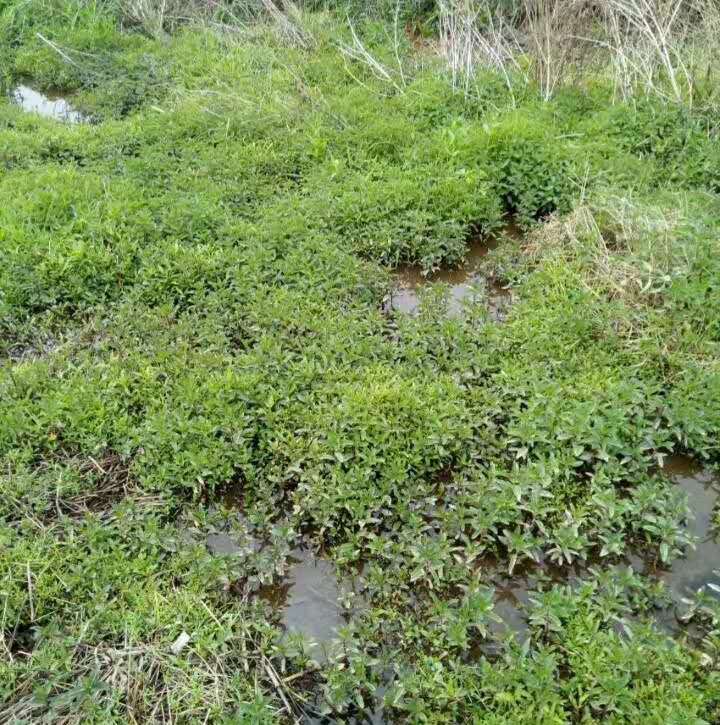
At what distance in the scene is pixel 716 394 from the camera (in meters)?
3.90

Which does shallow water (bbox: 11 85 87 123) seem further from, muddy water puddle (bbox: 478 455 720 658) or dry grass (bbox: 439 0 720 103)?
muddy water puddle (bbox: 478 455 720 658)

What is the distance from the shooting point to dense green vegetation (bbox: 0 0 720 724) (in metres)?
2.97

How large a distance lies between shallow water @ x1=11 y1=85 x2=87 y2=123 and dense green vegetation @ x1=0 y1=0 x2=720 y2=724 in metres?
0.37

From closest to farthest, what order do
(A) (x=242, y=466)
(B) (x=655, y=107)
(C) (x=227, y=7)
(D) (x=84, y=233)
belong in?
1. (A) (x=242, y=466)
2. (D) (x=84, y=233)
3. (B) (x=655, y=107)
4. (C) (x=227, y=7)

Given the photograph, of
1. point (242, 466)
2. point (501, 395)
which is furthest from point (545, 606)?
point (242, 466)

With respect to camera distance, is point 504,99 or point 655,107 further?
point 504,99

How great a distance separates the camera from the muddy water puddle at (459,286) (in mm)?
4859

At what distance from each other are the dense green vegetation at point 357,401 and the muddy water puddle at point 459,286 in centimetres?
12

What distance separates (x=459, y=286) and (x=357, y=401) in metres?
1.62

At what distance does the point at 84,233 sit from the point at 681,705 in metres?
4.66

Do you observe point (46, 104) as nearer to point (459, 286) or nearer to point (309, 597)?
point (459, 286)

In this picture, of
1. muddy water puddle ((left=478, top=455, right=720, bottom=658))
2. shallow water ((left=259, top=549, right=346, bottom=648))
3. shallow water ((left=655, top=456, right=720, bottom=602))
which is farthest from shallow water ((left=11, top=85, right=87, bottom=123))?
shallow water ((left=655, top=456, right=720, bottom=602))

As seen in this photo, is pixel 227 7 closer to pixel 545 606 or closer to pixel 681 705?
pixel 545 606

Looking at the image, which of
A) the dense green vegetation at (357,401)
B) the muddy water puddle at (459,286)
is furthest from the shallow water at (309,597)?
the muddy water puddle at (459,286)
